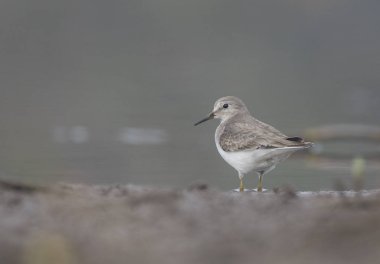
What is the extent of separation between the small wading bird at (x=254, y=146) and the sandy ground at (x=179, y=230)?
7.56ft

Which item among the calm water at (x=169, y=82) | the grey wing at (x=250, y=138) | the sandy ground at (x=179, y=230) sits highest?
the calm water at (x=169, y=82)

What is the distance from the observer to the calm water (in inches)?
413

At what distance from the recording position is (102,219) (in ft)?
15.5

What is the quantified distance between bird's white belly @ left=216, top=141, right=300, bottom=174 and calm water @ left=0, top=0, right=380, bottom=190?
2.29ft

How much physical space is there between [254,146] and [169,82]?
9.56 meters

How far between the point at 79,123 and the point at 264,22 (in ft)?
28.6

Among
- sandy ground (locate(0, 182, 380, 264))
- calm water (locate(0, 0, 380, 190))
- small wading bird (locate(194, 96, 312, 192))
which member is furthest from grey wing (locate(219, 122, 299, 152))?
sandy ground (locate(0, 182, 380, 264))

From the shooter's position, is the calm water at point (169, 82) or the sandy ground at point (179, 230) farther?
the calm water at point (169, 82)

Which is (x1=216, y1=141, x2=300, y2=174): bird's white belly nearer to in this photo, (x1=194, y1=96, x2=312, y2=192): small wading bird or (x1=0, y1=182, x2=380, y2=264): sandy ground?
(x1=194, y1=96, x2=312, y2=192): small wading bird

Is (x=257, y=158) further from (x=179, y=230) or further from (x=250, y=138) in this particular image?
(x=179, y=230)

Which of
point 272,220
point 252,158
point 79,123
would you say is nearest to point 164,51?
point 79,123

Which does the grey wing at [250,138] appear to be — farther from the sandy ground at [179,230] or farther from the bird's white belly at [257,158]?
the sandy ground at [179,230]

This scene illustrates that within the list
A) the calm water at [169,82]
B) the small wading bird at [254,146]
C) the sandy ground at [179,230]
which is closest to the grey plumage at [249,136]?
the small wading bird at [254,146]

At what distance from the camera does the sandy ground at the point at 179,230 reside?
4.09 m
